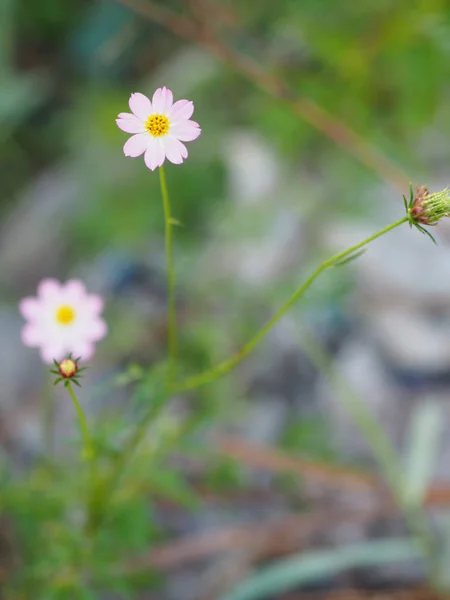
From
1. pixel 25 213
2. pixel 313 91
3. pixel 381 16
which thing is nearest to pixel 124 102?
pixel 25 213

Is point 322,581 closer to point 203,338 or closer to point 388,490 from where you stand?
point 388,490

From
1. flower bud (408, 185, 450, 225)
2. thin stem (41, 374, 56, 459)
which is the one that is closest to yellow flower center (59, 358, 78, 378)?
flower bud (408, 185, 450, 225)

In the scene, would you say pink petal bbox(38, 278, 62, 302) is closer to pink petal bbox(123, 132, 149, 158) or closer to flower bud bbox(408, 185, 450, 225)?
pink petal bbox(123, 132, 149, 158)

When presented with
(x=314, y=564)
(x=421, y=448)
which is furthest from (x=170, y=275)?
(x=421, y=448)

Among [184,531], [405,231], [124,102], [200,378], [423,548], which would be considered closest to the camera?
[200,378]

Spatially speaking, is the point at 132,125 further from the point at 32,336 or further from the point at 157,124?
the point at 32,336

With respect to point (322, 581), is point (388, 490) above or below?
above
